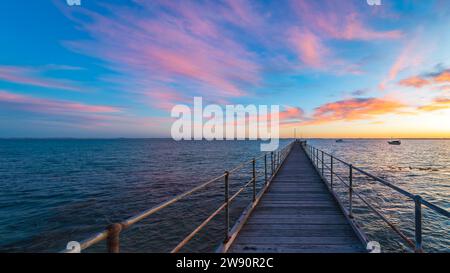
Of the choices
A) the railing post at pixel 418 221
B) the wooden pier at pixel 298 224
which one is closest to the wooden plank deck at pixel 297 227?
the wooden pier at pixel 298 224

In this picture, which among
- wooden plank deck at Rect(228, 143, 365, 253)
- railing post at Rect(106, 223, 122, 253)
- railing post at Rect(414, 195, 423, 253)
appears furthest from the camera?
wooden plank deck at Rect(228, 143, 365, 253)

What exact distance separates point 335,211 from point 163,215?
7328mm

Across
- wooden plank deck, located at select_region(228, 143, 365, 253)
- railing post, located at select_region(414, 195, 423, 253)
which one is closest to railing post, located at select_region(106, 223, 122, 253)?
wooden plank deck, located at select_region(228, 143, 365, 253)

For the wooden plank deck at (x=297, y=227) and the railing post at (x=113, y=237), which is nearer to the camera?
the railing post at (x=113, y=237)

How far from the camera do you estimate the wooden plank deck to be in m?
3.53

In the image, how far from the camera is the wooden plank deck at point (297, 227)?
3.53 m

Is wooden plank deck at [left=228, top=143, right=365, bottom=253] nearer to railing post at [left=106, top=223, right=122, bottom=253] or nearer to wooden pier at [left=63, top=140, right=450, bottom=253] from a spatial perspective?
wooden pier at [left=63, top=140, right=450, bottom=253]

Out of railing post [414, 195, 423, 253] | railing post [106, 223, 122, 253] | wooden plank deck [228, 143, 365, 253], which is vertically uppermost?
railing post [106, 223, 122, 253]

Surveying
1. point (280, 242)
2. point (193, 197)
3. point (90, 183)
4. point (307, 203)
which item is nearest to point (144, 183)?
point (90, 183)

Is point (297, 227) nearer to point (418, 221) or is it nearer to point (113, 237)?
point (418, 221)

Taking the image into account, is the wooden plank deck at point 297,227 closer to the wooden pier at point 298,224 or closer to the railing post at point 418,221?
the wooden pier at point 298,224

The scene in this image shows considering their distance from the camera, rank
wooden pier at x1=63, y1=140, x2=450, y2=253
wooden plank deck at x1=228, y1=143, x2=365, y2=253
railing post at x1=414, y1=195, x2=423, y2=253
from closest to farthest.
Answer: railing post at x1=414, y1=195, x2=423, y2=253 < wooden pier at x1=63, y1=140, x2=450, y2=253 < wooden plank deck at x1=228, y1=143, x2=365, y2=253

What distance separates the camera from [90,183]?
18703 mm

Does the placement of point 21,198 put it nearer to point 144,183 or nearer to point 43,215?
point 43,215
